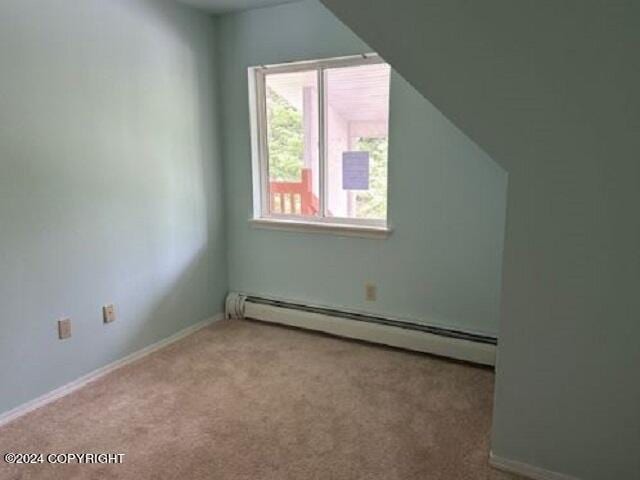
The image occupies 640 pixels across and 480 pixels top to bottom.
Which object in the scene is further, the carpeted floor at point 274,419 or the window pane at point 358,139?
the window pane at point 358,139

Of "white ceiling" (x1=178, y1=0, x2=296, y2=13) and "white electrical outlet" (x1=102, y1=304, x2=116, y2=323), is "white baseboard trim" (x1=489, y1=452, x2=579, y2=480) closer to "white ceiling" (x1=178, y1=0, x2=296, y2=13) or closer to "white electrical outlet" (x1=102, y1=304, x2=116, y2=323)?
"white electrical outlet" (x1=102, y1=304, x2=116, y2=323)

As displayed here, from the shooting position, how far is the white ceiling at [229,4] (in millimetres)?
3023

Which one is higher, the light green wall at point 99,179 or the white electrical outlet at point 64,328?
the light green wall at point 99,179

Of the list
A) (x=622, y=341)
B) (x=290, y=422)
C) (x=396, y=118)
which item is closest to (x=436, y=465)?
(x=290, y=422)

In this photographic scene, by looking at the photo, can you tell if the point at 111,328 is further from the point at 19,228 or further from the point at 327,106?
the point at 327,106

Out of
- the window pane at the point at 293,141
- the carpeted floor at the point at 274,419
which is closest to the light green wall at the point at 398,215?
the window pane at the point at 293,141

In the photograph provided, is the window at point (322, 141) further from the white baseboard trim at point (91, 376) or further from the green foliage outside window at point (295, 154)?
the white baseboard trim at point (91, 376)

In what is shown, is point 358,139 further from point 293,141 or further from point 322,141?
point 293,141

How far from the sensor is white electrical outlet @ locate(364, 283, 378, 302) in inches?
124

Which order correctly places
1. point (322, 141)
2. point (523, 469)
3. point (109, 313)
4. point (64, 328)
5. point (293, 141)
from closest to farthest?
point (523, 469) < point (64, 328) < point (109, 313) < point (322, 141) < point (293, 141)

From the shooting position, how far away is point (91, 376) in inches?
105

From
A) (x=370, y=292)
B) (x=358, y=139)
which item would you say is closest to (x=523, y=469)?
(x=370, y=292)

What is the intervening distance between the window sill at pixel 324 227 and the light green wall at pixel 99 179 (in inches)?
17.6

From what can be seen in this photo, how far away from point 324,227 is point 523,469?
74.2 inches
